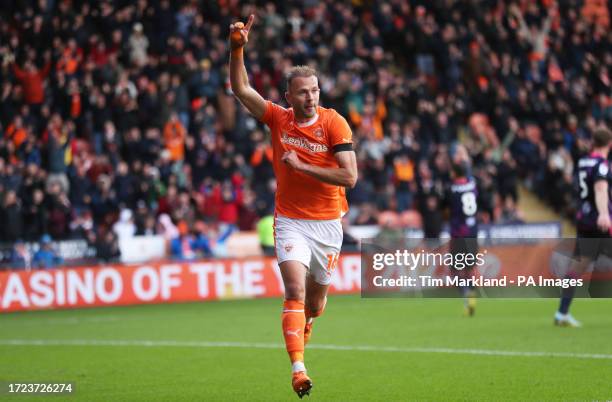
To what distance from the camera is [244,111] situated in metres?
26.4

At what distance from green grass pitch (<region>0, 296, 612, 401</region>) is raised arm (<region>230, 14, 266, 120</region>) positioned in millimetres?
2272

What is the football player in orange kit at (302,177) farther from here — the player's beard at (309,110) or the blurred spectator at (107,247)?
the blurred spectator at (107,247)

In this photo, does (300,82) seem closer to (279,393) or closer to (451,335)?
(279,393)

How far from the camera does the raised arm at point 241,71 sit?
28.6 ft

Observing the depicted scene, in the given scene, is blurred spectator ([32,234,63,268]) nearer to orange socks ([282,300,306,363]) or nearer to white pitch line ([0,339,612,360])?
white pitch line ([0,339,612,360])

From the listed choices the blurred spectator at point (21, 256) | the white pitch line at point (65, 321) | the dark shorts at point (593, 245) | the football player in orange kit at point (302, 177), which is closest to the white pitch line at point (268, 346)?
the dark shorts at point (593, 245)

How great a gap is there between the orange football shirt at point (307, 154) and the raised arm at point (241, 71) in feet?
0.31

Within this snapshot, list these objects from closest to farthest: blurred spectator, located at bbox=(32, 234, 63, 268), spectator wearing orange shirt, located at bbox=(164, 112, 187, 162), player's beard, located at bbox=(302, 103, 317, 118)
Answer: player's beard, located at bbox=(302, 103, 317, 118), blurred spectator, located at bbox=(32, 234, 63, 268), spectator wearing orange shirt, located at bbox=(164, 112, 187, 162)

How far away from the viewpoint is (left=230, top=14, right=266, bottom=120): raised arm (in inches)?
343

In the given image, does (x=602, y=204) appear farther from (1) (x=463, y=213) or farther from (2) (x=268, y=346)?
(1) (x=463, y=213)

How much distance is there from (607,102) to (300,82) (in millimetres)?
24234

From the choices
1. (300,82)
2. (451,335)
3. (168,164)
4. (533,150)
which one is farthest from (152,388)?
(533,150)

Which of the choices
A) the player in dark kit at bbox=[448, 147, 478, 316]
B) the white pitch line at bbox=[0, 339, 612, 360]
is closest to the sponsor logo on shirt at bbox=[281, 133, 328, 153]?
the white pitch line at bbox=[0, 339, 612, 360]

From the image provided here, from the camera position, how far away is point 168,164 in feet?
78.3
